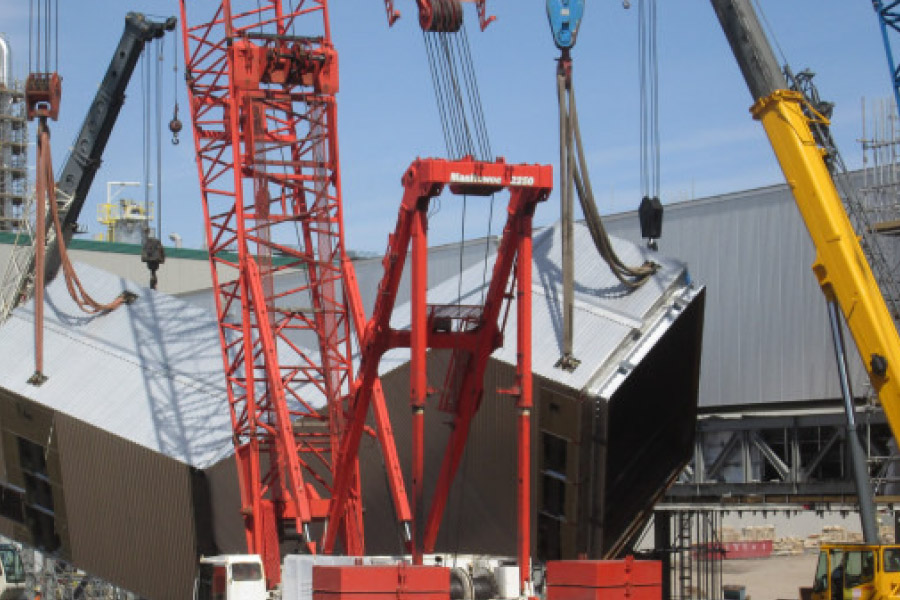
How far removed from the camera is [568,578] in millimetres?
35344

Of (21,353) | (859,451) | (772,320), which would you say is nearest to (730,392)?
(772,320)

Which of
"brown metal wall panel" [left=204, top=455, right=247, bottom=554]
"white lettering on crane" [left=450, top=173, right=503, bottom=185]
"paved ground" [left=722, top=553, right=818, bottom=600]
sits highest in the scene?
"white lettering on crane" [left=450, top=173, right=503, bottom=185]

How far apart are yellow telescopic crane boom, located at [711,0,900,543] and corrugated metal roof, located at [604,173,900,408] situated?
12.4 m

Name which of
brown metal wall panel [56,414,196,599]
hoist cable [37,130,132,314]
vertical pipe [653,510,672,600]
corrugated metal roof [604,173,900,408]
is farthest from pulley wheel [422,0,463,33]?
vertical pipe [653,510,672,600]

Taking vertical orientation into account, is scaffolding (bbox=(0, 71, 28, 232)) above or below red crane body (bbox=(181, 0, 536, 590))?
above

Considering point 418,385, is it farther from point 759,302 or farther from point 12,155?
point 12,155

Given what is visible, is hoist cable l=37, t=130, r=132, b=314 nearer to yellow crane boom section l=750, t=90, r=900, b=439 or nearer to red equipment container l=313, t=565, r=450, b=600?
yellow crane boom section l=750, t=90, r=900, b=439

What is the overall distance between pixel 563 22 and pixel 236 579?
20141 mm

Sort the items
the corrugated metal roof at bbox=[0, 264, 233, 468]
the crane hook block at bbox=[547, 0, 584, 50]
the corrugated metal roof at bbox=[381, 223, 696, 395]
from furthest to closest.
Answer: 1. the corrugated metal roof at bbox=[0, 264, 233, 468]
2. the crane hook block at bbox=[547, 0, 584, 50]
3. the corrugated metal roof at bbox=[381, 223, 696, 395]

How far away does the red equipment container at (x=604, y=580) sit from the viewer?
1367 inches

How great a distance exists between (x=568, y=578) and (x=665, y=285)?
615 inches

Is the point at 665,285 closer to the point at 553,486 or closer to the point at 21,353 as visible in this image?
the point at 553,486

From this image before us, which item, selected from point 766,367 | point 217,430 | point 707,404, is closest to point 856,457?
point 766,367

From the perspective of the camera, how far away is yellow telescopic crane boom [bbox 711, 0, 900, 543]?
3919 cm
